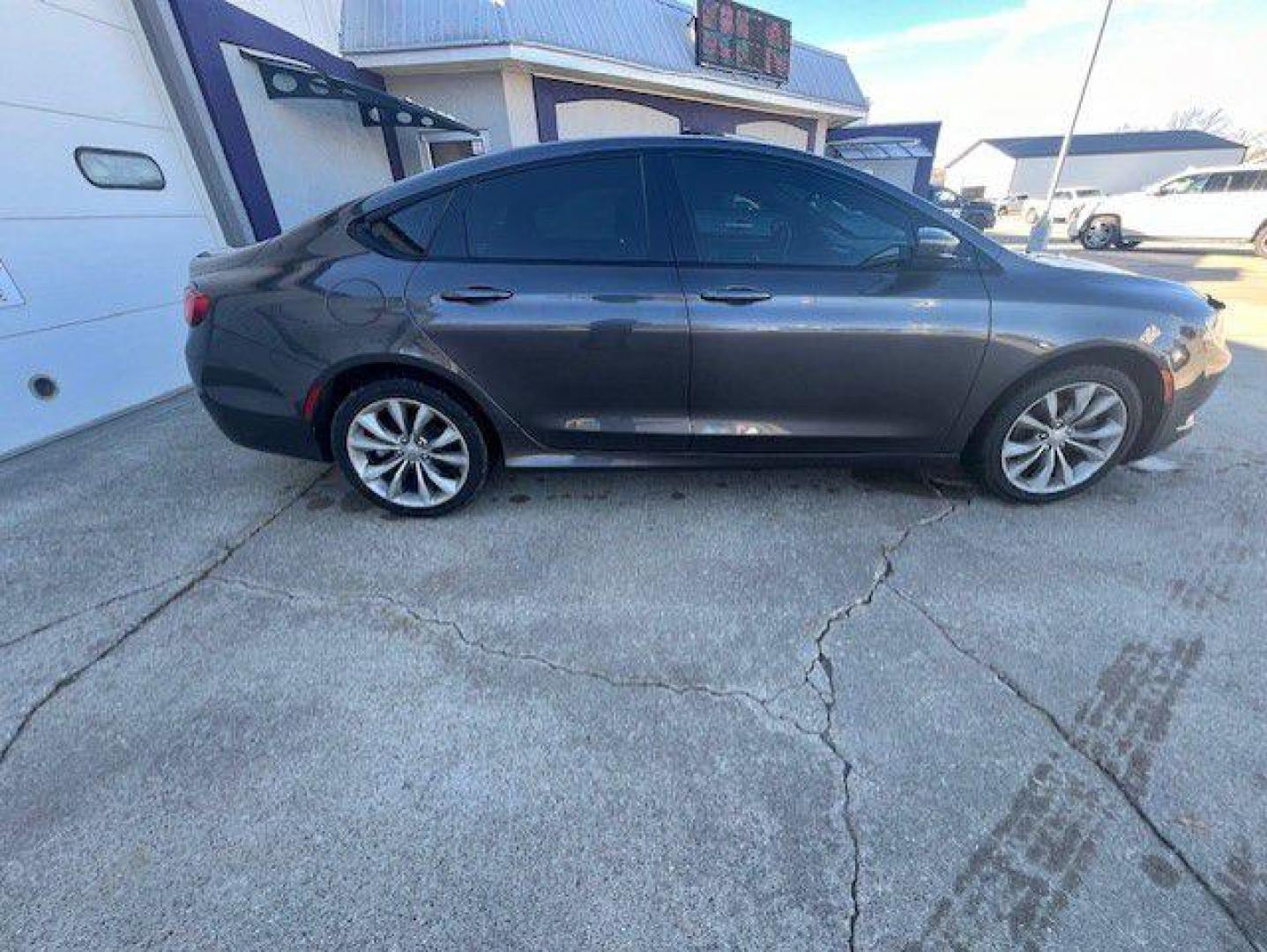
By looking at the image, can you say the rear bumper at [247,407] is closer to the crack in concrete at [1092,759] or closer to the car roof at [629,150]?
the car roof at [629,150]

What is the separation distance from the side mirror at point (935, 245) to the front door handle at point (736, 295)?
2.25 feet

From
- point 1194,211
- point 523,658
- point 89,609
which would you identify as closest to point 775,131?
point 1194,211

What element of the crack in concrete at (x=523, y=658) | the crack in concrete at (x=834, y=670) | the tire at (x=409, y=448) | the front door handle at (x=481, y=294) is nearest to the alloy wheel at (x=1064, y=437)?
the crack in concrete at (x=834, y=670)

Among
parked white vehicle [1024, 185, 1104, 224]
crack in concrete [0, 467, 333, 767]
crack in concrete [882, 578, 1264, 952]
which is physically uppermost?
crack in concrete [0, 467, 333, 767]

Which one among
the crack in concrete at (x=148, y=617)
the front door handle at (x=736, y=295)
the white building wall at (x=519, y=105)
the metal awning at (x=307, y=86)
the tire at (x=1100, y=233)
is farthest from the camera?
the tire at (x=1100, y=233)

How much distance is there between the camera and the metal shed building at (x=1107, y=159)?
41.2m

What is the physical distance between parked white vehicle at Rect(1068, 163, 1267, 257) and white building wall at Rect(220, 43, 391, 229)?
1754 cm

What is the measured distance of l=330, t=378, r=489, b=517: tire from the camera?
270 cm

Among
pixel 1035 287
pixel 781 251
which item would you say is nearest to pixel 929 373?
pixel 1035 287

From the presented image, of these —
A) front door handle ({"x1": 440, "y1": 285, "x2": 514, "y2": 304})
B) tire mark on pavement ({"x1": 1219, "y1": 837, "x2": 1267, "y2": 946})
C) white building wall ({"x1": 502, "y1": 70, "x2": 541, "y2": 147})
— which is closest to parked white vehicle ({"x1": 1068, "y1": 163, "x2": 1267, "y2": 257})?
white building wall ({"x1": 502, "y1": 70, "x2": 541, "y2": 147})

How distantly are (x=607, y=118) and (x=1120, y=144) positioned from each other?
52350 mm

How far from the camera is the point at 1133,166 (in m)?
41.5

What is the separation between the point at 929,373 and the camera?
103 inches

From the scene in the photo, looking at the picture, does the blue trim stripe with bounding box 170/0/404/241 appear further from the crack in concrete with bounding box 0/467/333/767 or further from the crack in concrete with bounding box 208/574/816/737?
the crack in concrete with bounding box 208/574/816/737
